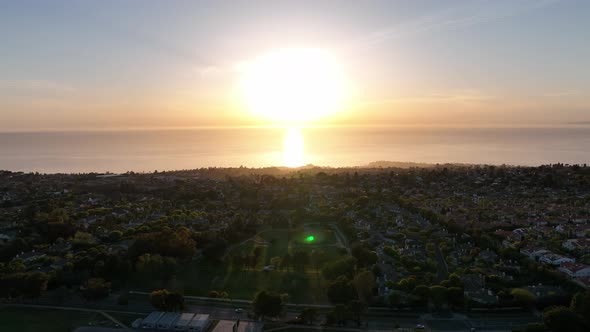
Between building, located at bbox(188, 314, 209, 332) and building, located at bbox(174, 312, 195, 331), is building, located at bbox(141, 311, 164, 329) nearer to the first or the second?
building, located at bbox(174, 312, 195, 331)

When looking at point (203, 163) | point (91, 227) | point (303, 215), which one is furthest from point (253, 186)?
point (203, 163)

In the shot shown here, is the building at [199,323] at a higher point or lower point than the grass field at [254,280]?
lower

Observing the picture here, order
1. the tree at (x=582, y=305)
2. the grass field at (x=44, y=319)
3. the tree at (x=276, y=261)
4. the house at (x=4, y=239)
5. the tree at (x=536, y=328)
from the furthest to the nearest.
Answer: the house at (x=4, y=239) → the tree at (x=276, y=261) → the grass field at (x=44, y=319) → the tree at (x=582, y=305) → the tree at (x=536, y=328)

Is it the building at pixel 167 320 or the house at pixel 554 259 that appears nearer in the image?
the building at pixel 167 320

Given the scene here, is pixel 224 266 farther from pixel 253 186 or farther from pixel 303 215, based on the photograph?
pixel 253 186

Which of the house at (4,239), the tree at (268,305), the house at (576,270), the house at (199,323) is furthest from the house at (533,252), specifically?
the house at (4,239)

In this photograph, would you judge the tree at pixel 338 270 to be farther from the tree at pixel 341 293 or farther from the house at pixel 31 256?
the house at pixel 31 256

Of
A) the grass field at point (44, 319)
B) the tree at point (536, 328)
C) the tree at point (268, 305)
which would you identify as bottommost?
the grass field at point (44, 319)
